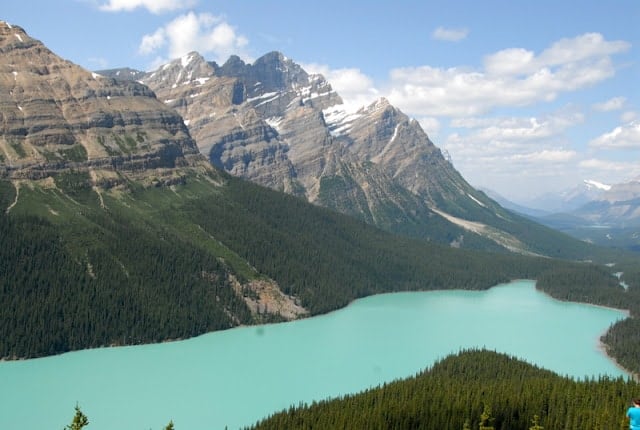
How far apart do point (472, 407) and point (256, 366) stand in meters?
51.9

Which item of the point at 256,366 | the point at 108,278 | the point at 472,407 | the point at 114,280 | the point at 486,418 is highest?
the point at 108,278

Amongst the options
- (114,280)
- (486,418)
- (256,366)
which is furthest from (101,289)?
(486,418)

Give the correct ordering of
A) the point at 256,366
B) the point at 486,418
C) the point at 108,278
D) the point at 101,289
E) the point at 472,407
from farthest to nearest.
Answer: the point at 108,278 < the point at 101,289 < the point at 256,366 < the point at 472,407 < the point at 486,418

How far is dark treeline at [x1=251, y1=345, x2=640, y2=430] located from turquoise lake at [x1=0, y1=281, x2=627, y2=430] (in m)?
15.1

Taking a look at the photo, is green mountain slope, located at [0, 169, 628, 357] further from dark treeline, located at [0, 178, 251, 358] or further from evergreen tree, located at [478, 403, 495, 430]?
evergreen tree, located at [478, 403, 495, 430]

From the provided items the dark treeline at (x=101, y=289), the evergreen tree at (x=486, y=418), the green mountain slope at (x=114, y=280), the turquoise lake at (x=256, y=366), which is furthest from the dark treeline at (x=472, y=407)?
the green mountain slope at (x=114, y=280)

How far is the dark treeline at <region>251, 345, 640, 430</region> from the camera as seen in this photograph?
81.4 m

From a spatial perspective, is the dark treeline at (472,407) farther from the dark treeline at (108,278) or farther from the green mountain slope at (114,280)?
the green mountain slope at (114,280)

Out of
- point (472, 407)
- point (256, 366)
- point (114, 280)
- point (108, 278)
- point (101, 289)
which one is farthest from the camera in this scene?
point (114, 280)

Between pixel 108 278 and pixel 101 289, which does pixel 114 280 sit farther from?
pixel 101 289

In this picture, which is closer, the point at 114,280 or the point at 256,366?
the point at 256,366

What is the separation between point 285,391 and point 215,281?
6862 centimetres

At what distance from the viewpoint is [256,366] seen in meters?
127

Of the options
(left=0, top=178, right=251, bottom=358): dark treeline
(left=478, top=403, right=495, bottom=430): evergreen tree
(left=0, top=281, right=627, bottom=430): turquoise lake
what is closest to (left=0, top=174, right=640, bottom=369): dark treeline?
(left=0, top=178, right=251, bottom=358): dark treeline
